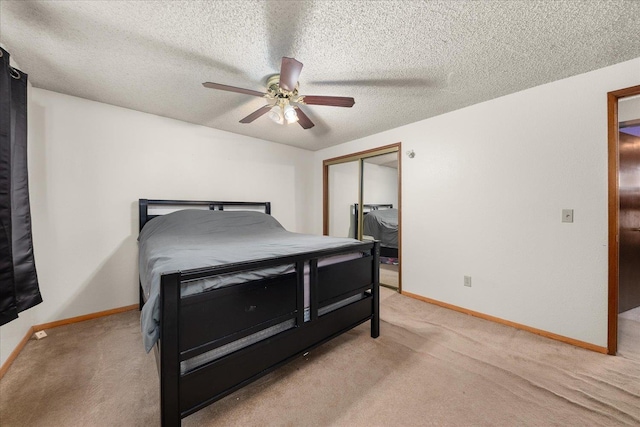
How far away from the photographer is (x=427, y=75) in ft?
6.70

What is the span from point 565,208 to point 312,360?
2475 millimetres

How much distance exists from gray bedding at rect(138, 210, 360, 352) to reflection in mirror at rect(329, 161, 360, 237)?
1.54m

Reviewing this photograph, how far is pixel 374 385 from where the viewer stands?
1.55 m

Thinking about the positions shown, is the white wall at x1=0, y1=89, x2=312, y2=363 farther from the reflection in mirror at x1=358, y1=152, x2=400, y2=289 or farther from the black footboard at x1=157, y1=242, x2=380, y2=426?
the reflection in mirror at x1=358, y1=152, x2=400, y2=289

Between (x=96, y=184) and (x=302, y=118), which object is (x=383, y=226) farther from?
(x=96, y=184)

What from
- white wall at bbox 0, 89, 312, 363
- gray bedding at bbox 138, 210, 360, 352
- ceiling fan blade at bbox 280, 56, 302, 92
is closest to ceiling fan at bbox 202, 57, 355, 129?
ceiling fan blade at bbox 280, 56, 302, 92

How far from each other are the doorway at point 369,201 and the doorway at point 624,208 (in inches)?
72.4

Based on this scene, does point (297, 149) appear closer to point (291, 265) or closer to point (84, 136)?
point (84, 136)

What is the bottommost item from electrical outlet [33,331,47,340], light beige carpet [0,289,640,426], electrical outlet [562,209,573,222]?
light beige carpet [0,289,640,426]

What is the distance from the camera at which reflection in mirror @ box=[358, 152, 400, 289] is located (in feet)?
12.2

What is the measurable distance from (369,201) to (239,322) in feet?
10.4

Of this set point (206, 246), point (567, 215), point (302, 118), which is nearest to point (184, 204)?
point (206, 246)

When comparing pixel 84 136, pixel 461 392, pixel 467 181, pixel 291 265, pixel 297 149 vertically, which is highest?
pixel 297 149

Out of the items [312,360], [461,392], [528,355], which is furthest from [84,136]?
[528,355]
